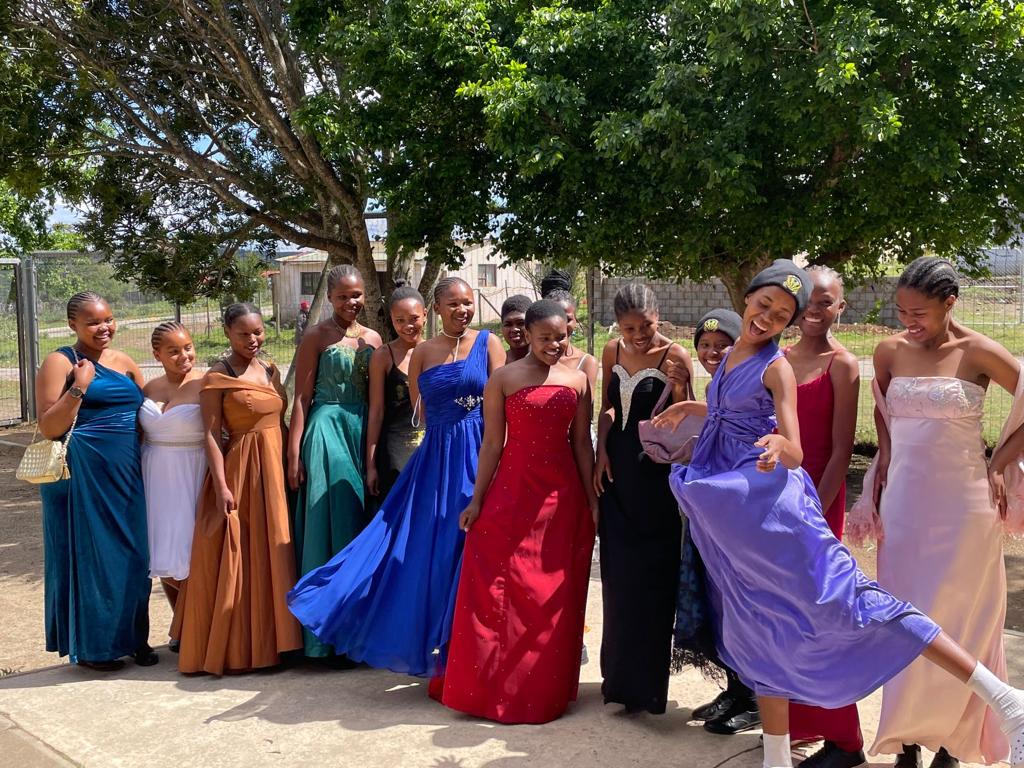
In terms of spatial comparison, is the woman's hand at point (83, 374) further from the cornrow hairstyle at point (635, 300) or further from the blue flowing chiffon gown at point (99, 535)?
the cornrow hairstyle at point (635, 300)

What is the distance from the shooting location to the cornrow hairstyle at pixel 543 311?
167 inches

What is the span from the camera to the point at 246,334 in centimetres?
505

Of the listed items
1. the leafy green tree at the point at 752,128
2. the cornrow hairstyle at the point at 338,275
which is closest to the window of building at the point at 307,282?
the leafy green tree at the point at 752,128

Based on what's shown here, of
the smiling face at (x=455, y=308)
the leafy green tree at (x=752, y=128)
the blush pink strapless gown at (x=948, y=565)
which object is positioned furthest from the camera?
the leafy green tree at (x=752, y=128)

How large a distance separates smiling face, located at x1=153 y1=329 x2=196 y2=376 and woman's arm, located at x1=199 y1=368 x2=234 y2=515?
273 mm

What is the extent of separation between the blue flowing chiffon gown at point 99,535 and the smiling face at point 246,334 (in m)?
0.61

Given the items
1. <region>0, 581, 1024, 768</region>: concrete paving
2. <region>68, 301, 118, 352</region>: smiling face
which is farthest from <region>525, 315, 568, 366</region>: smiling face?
<region>68, 301, 118, 352</region>: smiling face

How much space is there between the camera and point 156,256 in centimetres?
1412

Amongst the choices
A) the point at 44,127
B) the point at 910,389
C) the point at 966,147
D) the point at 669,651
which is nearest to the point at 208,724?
the point at 669,651

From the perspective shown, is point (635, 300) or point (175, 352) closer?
point (635, 300)

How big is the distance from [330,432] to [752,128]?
4.25 metres

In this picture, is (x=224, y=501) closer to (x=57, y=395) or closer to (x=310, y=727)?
(x=57, y=395)

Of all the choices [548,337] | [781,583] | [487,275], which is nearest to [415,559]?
[548,337]

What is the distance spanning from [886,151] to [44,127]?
32.7 feet
